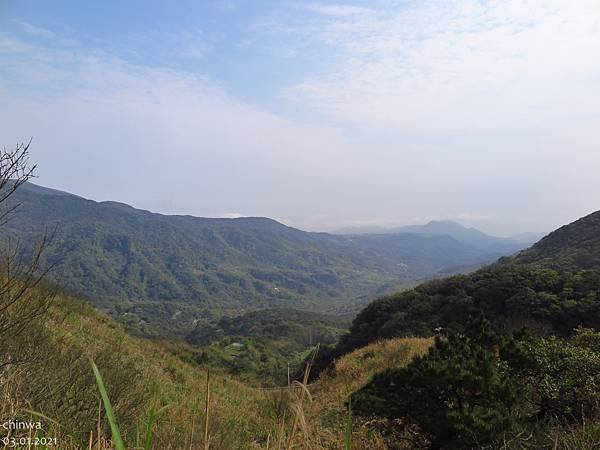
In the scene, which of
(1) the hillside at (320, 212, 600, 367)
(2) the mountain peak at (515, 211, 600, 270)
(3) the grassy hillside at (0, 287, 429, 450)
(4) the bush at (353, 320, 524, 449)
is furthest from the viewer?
(2) the mountain peak at (515, 211, 600, 270)

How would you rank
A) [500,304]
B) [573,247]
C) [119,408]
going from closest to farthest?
[119,408]
[500,304]
[573,247]

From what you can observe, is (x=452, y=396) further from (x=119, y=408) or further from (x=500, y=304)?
(x=500, y=304)

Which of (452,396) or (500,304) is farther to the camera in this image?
(500,304)

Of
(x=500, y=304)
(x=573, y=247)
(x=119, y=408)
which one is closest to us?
(x=119, y=408)

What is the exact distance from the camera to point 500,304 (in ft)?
104

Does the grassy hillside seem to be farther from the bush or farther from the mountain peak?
the mountain peak

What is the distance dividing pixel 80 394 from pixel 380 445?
Answer: 18.7ft

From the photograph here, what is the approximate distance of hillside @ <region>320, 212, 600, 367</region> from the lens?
24719mm

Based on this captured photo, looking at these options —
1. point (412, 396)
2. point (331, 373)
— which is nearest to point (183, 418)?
point (412, 396)

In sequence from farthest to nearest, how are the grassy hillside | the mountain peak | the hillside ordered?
the mountain peak → the hillside → the grassy hillside

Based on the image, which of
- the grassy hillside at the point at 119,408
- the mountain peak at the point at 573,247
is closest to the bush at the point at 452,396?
the grassy hillside at the point at 119,408

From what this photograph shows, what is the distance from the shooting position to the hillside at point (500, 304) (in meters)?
24.7

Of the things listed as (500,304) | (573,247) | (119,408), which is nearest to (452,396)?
(119,408)

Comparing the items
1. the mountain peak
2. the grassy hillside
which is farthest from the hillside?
the grassy hillside
